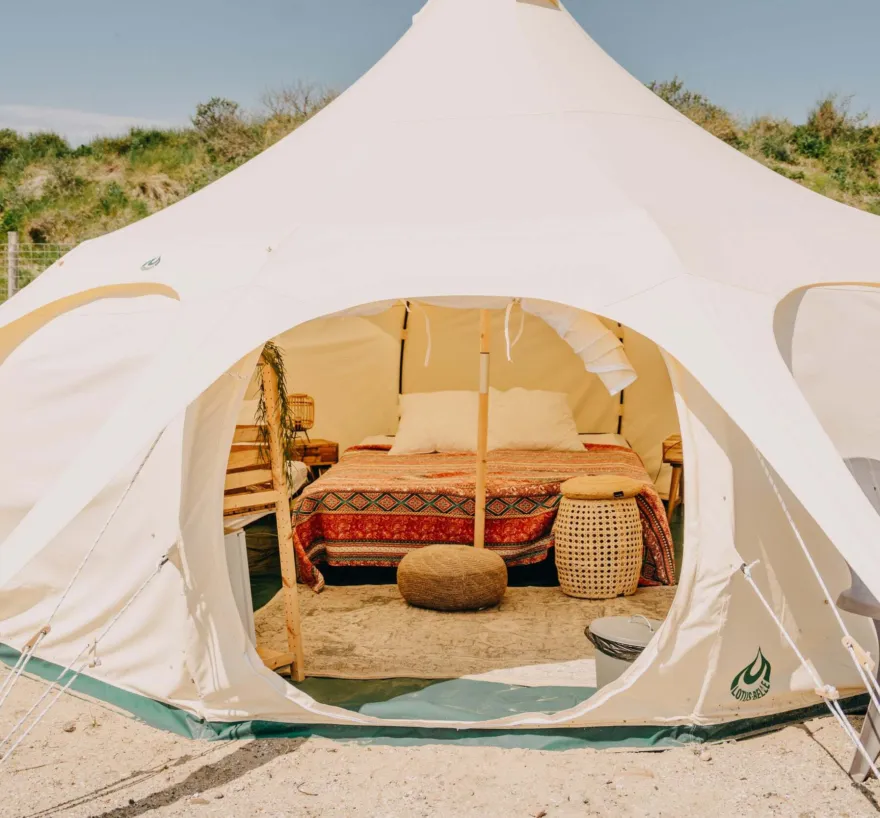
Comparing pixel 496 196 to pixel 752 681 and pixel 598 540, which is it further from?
pixel 598 540

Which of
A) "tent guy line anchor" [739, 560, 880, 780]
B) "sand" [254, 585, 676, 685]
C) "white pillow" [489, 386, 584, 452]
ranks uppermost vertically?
"tent guy line anchor" [739, 560, 880, 780]

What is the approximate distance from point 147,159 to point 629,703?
17.3m

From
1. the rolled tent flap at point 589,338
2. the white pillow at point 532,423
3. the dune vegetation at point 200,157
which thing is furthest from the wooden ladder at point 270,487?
the dune vegetation at point 200,157

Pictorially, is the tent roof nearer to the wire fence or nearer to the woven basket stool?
the woven basket stool

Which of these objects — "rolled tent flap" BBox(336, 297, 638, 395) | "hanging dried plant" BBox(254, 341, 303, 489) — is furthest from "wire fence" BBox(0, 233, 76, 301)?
"hanging dried plant" BBox(254, 341, 303, 489)

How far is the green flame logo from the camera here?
3277 mm

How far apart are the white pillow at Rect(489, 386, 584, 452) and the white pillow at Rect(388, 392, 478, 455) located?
0.46ft

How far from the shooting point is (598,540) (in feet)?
16.7

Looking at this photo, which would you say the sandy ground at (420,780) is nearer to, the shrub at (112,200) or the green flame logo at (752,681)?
the green flame logo at (752,681)

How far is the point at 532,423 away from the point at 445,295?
3709 mm

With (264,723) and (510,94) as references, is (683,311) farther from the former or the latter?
(264,723)

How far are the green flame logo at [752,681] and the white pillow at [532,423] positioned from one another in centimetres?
351

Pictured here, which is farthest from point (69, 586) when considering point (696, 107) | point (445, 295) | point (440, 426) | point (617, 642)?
point (696, 107)

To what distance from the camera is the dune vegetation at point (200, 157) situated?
16.7 meters
